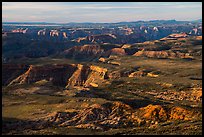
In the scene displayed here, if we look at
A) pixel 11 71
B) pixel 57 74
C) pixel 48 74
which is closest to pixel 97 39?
pixel 11 71

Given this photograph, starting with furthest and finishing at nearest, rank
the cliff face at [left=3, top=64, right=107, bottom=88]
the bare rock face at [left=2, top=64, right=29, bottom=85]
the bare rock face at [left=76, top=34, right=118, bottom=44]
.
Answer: the bare rock face at [left=76, top=34, right=118, bottom=44] < the bare rock face at [left=2, top=64, right=29, bottom=85] < the cliff face at [left=3, top=64, right=107, bottom=88]

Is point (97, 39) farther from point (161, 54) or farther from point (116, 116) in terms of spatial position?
point (116, 116)

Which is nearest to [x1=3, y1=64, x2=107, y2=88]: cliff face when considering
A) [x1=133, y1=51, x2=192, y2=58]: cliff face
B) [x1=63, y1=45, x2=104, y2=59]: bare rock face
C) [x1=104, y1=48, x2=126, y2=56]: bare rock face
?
[x1=133, y1=51, x2=192, y2=58]: cliff face

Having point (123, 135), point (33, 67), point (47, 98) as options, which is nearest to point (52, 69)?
point (33, 67)

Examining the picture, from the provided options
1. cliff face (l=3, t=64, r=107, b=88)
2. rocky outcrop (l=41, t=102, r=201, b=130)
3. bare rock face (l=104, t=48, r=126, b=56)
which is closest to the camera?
rocky outcrop (l=41, t=102, r=201, b=130)

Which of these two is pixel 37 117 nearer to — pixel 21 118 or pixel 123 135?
pixel 21 118

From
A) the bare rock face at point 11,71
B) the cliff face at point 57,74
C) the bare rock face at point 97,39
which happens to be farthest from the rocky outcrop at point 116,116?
the bare rock face at point 97,39

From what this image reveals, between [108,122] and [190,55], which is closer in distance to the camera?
[108,122]

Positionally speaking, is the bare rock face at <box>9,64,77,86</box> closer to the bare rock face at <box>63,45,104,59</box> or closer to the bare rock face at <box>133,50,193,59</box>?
the bare rock face at <box>133,50,193,59</box>
